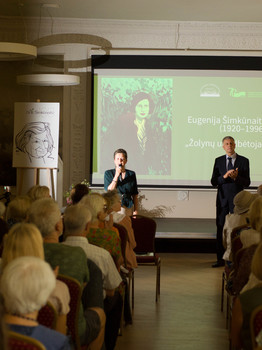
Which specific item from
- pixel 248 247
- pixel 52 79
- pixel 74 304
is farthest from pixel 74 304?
pixel 52 79

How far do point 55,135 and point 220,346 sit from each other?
19.6 feet

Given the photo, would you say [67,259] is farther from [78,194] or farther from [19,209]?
[78,194]

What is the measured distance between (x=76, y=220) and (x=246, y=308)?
3.83 feet

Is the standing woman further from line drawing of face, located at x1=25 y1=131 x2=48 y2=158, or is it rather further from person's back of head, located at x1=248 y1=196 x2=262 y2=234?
person's back of head, located at x1=248 y1=196 x2=262 y2=234

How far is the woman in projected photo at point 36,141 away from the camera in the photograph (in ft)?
33.1

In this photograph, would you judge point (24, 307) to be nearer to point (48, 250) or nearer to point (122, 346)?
point (48, 250)

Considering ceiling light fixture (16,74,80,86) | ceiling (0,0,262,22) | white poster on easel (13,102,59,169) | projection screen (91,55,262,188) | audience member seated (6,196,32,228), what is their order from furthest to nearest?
projection screen (91,55,262,188) < white poster on easel (13,102,59,169) < ceiling (0,0,262,22) < ceiling light fixture (16,74,80,86) < audience member seated (6,196,32,228)

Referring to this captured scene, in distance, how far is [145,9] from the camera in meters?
9.85

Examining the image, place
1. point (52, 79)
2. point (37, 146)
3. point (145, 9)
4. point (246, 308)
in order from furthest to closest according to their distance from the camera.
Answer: point (37, 146) → point (145, 9) → point (52, 79) → point (246, 308)

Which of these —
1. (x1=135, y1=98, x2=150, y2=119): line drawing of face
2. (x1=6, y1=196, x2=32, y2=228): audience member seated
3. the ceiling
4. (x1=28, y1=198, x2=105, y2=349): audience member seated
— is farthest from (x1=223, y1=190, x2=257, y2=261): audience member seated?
(x1=135, y1=98, x2=150, y2=119): line drawing of face

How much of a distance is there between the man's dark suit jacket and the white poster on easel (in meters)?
2.94

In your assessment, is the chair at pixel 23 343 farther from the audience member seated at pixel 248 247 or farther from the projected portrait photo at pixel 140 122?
the projected portrait photo at pixel 140 122

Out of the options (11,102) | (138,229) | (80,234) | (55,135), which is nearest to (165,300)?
(138,229)

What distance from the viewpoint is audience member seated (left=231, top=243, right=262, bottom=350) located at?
279 centimetres
